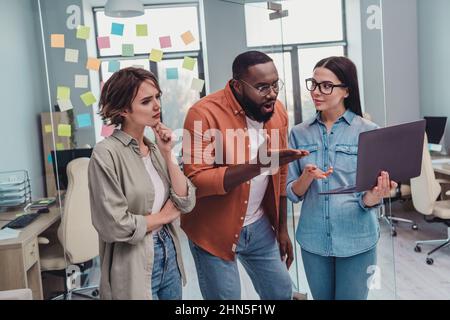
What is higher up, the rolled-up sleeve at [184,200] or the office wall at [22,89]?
the office wall at [22,89]

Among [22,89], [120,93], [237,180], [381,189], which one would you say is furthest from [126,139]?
[22,89]

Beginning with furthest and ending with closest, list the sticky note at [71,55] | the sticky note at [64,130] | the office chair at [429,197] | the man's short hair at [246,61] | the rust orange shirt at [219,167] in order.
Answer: the office chair at [429,197]
the sticky note at [64,130]
the sticky note at [71,55]
the man's short hair at [246,61]
the rust orange shirt at [219,167]

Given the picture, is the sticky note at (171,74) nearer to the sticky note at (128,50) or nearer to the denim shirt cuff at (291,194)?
the sticky note at (128,50)

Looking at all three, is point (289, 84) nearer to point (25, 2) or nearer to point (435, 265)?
point (25, 2)

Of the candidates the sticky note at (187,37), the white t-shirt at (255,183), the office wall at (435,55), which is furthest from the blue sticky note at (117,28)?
the office wall at (435,55)

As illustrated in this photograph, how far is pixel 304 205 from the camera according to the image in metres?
1.67

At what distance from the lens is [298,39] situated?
1.85m

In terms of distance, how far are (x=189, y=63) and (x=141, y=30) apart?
0.20m

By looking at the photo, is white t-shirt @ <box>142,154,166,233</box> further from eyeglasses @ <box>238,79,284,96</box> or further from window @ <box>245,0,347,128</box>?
window @ <box>245,0,347,128</box>

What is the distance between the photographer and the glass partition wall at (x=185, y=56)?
1.66 meters

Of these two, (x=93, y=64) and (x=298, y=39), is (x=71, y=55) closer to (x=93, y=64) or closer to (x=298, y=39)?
(x=93, y=64)

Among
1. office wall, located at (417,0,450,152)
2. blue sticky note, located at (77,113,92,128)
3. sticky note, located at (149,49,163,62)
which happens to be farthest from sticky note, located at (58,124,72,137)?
office wall, located at (417,0,450,152)

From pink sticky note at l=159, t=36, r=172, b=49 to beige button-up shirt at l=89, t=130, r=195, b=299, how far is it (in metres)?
A: 0.45
